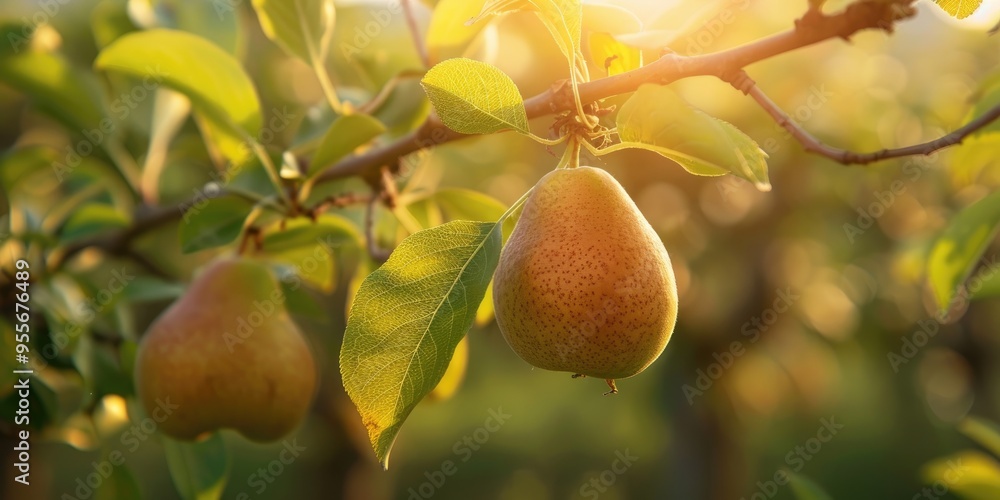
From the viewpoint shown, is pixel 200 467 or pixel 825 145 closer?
pixel 825 145

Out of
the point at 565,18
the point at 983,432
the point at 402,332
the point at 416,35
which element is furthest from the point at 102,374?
the point at 983,432

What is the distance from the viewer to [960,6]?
71 centimetres

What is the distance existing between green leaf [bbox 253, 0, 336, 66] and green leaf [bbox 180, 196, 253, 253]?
0.78ft

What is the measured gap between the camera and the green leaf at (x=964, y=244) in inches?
40.0

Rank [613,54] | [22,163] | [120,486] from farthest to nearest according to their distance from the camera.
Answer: [22,163] < [120,486] < [613,54]

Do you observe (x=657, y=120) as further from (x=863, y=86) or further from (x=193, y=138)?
(x=863, y=86)

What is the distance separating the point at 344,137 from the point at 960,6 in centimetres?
62

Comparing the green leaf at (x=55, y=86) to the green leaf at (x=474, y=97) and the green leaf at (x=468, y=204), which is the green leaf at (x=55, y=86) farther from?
the green leaf at (x=474, y=97)

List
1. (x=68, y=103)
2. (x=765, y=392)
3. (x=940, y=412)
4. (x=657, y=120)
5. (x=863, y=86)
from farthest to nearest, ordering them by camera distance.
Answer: (x=940, y=412), (x=765, y=392), (x=863, y=86), (x=68, y=103), (x=657, y=120)

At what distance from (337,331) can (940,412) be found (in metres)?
4.81

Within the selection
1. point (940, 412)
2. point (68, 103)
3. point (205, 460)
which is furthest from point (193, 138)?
point (940, 412)

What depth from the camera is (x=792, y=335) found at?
4.84 m

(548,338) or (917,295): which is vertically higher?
(548,338)

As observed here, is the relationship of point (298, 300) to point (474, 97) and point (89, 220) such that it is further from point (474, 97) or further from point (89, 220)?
point (474, 97)
